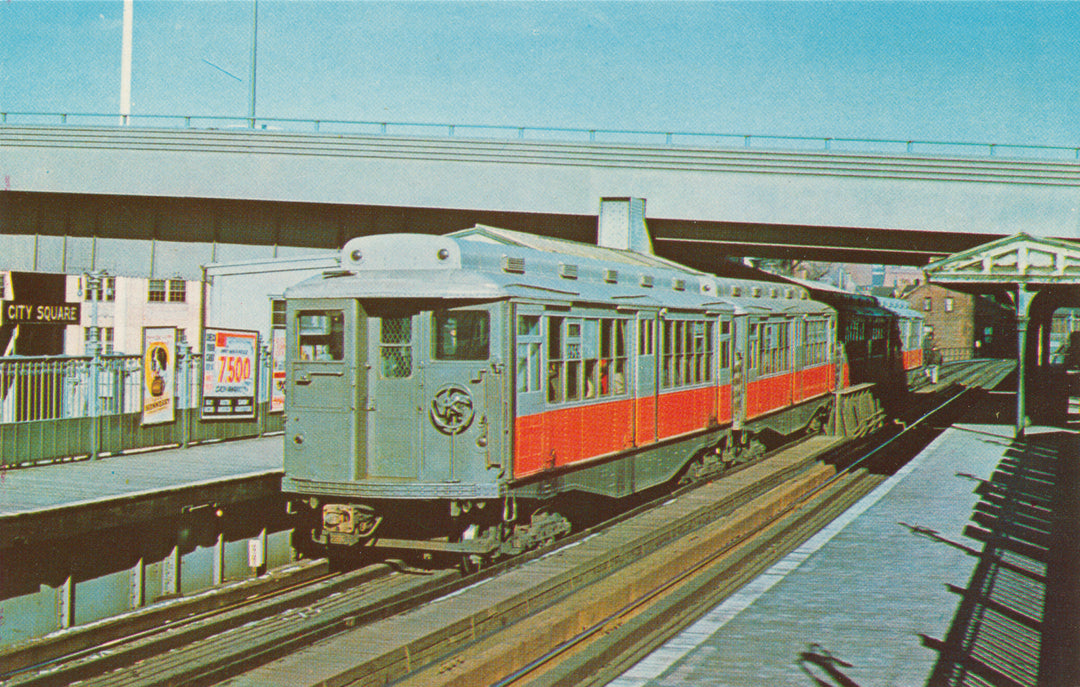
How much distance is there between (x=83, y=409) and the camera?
13.1 m

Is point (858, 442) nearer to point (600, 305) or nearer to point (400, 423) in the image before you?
point (600, 305)

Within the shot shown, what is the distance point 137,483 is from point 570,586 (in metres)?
5.27

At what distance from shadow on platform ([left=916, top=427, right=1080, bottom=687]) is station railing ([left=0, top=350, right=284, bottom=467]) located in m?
10.3

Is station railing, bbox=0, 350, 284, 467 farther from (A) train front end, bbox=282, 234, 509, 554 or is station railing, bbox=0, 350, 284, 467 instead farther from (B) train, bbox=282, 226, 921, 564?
(A) train front end, bbox=282, 234, 509, 554

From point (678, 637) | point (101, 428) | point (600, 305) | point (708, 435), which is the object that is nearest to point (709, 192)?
point (708, 435)

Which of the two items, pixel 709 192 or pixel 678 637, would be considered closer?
pixel 678 637

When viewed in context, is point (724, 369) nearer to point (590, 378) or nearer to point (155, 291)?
point (590, 378)

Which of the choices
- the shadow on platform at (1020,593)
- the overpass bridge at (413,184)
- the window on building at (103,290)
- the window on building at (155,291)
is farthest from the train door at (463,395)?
the window on building at (155,291)

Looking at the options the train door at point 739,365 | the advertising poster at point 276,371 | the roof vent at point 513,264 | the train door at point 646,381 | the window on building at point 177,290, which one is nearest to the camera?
the roof vent at point 513,264

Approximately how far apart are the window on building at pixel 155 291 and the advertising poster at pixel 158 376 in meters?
13.0

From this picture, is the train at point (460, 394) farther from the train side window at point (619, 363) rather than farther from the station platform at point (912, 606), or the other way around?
the station platform at point (912, 606)

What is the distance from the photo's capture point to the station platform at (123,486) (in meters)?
9.12

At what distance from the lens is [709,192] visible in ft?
79.3

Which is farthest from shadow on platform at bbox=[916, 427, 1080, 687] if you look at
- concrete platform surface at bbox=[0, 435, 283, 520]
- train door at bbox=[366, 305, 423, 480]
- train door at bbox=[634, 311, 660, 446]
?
concrete platform surface at bbox=[0, 435, 283, 520]
